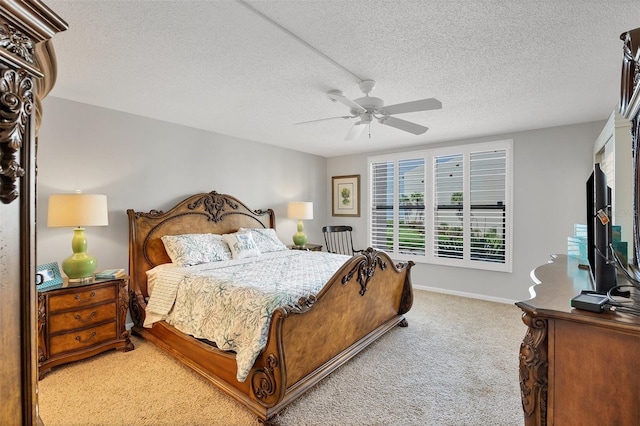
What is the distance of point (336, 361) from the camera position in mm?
2525

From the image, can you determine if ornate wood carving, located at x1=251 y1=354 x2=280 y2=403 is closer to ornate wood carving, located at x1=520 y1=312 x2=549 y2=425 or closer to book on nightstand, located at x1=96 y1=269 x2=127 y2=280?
ornate wood carving, located at x1=520 y1=312 x2=549 y2=425

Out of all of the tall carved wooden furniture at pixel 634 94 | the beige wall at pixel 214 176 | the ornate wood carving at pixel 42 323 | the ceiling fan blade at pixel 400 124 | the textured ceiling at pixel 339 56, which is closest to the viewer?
the tall carved wooden furniture at pixel 634 94

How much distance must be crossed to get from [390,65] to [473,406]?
8.17 ft

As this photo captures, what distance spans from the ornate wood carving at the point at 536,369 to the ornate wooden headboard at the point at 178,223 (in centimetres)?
345

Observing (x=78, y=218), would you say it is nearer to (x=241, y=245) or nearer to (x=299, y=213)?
(x=241, y=245)

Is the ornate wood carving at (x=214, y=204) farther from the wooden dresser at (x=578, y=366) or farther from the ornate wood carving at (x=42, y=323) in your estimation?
the wooden dresser at (x=578, y=366)

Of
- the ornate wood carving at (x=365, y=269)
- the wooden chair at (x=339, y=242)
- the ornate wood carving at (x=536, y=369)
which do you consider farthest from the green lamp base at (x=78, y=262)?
the wooden chair at (x=339, y=242)

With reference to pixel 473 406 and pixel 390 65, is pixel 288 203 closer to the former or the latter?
pixel 390 65

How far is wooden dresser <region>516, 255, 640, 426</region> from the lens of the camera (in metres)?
1.12

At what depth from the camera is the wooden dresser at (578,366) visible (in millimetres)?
1116

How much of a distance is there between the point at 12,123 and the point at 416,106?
233 centimetres

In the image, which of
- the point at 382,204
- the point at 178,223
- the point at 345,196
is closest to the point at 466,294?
the point at 382,204

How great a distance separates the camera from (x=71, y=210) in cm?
269

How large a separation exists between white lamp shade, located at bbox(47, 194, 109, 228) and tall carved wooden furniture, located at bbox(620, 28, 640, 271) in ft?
12.4
